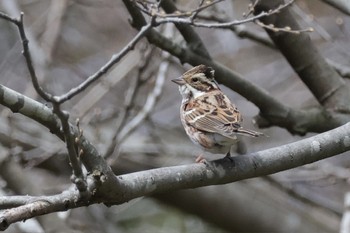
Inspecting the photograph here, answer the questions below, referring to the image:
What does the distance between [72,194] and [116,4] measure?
6.24 m

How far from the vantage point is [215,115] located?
4.54 m

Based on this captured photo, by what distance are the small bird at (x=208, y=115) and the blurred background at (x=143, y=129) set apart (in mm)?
784

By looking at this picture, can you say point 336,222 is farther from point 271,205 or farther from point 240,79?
point 240,79

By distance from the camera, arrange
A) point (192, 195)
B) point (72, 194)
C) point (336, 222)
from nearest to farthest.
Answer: point (72, 194) → point (192, 195) → point (336, 222)

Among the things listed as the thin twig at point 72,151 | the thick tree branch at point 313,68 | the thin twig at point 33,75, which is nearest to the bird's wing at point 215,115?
the thick tree branch at point 313,68

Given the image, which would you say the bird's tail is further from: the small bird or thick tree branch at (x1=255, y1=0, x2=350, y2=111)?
thick tree branch at (x1=255, y1=0, x2=350, y2=111)

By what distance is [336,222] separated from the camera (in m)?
8.03

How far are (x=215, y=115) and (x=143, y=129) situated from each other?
4.78 metres

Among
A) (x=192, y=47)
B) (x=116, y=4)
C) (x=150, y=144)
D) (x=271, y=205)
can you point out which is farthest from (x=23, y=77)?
(x=192, y=47)

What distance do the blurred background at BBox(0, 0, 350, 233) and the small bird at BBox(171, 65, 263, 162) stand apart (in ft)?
2.57

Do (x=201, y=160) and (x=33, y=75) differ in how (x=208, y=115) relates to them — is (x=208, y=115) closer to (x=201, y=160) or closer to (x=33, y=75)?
(x=201, y=160)

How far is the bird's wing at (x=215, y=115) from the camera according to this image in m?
4.32

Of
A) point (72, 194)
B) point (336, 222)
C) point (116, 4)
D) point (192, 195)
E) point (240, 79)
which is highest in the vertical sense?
point (72, 194)

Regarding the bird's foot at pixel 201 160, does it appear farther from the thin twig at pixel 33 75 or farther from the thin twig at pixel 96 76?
the thin twig at pixel 33 75
